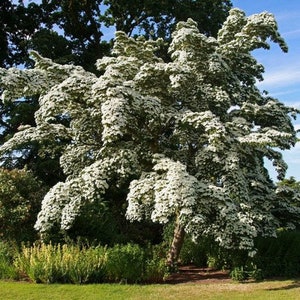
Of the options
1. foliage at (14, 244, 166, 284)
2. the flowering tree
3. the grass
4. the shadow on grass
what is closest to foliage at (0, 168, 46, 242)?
the flowering tree

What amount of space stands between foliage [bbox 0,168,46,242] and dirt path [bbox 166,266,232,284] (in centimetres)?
361

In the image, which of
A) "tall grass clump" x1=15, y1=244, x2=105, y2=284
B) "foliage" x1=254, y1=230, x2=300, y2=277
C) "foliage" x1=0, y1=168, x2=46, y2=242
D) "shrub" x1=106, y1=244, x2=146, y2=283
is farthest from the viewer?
"foliage" x1=0, y1=168, x2=46, y2=242

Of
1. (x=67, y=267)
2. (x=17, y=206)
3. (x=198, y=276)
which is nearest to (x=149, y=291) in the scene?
(x=67, y=267)

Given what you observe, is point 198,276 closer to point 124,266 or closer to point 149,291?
point 124,266

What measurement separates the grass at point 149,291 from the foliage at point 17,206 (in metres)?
1.95

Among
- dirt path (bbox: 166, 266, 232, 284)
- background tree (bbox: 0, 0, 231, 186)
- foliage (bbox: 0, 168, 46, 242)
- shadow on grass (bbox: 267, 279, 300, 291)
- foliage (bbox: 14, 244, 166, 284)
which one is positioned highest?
background tree (bbox: 0, 0, 231, 186)

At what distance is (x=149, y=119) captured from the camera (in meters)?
9.37

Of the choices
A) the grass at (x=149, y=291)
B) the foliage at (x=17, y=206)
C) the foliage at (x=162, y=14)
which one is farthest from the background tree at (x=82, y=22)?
the grass at (x=149, y=291)

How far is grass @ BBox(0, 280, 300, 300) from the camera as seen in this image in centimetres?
768

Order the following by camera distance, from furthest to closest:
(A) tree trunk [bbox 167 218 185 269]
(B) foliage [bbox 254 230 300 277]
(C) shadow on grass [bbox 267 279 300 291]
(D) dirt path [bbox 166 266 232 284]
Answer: (A) tree trunk [bbox 167 218 185 269]
(B) foliage [bbox 254 230 300 277]
(D) dirt path [bbox 166 266 232 284]
(C) shadow on grass [bbox 267 279 300 291]

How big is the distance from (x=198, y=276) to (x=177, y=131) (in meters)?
3.30

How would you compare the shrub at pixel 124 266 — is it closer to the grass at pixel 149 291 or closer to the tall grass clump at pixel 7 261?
the grass at pixel 149 291

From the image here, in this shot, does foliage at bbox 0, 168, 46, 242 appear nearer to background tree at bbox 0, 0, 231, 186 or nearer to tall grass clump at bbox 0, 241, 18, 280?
tall grass clump at bbox 0, 241, 18, 280

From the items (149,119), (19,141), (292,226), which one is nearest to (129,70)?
(149,119)
